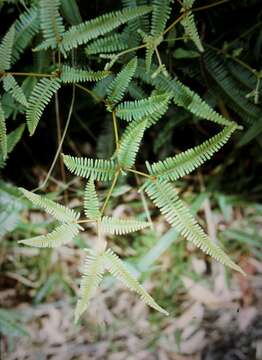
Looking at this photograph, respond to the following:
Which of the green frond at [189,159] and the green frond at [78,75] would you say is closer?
the green frond at [189,159]

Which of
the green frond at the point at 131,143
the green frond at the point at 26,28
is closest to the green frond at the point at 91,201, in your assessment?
the green frond at the point at 131,143

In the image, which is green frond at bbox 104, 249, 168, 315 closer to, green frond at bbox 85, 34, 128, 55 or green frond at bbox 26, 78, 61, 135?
green frond at bbox 26, 78, 61, 135

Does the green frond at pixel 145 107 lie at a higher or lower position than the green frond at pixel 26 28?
lower

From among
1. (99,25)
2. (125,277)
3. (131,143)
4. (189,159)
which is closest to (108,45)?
(99,25)

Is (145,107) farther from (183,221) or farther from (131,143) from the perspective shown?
(183,221)

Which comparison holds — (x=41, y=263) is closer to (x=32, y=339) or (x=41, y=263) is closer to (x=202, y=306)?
(x=32, y=339)

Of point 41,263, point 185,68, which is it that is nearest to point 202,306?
point 41,263

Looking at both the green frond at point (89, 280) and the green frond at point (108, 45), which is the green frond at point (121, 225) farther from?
the green frond at point (108, 45)
